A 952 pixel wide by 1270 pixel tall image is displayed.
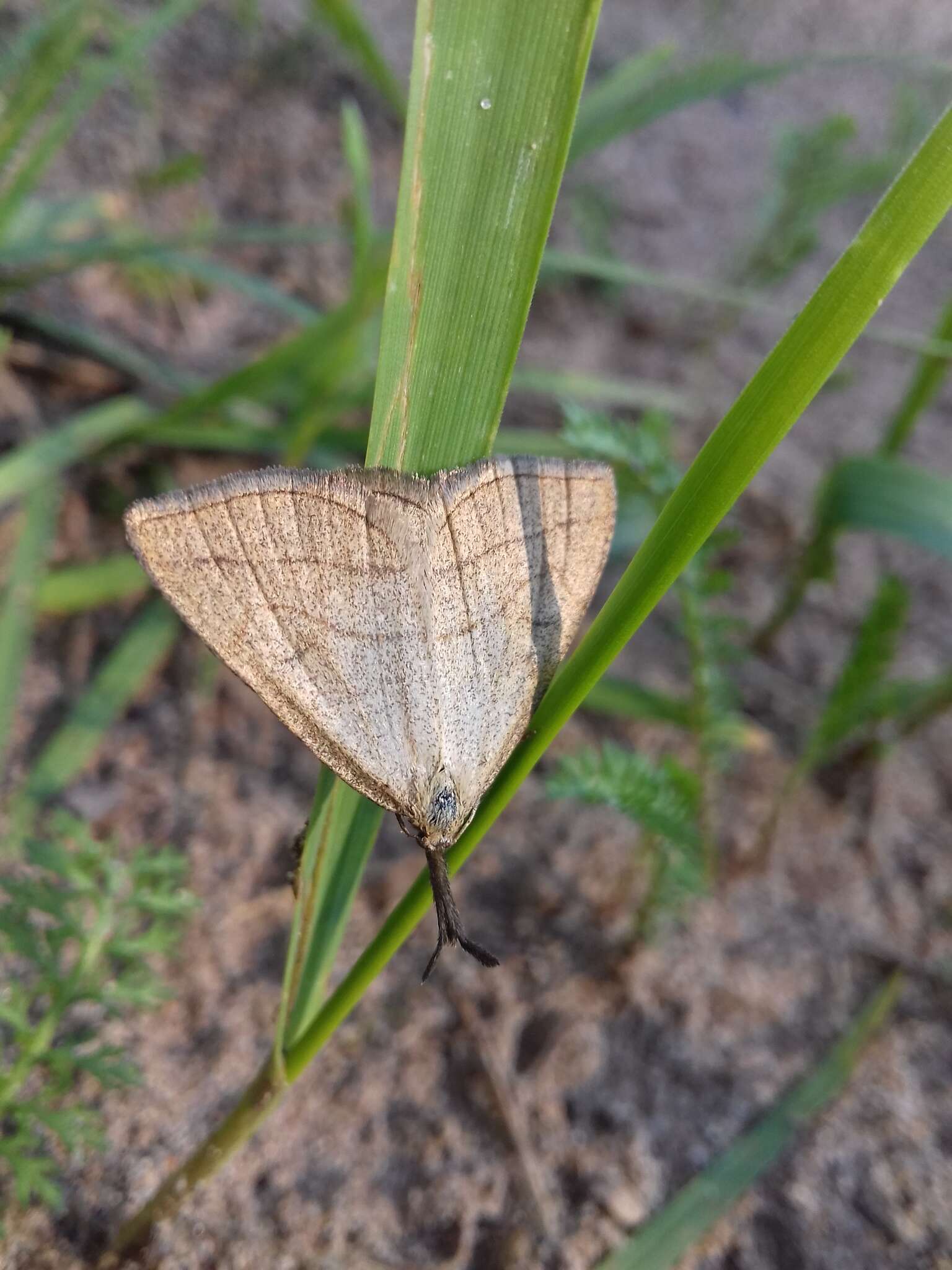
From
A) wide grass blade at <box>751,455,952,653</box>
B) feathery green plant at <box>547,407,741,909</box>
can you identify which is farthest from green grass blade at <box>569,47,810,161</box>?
wide grass blade at <box>751,455,952,653</box>

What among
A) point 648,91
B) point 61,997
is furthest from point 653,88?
point 61,997

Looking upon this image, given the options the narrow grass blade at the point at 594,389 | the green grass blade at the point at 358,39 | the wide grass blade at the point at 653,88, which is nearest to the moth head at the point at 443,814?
the wide grass blade at the point at 653,88

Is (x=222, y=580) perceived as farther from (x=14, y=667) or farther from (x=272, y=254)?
(x=272, y=254)

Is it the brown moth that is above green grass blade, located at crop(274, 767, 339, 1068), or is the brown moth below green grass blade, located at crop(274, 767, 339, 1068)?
above

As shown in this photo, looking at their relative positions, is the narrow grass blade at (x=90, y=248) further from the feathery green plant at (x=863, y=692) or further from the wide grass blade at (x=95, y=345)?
the feathery green plant at (x=863, y=692)

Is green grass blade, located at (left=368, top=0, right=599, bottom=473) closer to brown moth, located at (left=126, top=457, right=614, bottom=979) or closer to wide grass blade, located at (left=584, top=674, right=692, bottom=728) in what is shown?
brown moth, located at (left=126, top=457, right=614, bottom=979)

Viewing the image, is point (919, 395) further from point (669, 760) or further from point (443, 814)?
point (443, 814)
